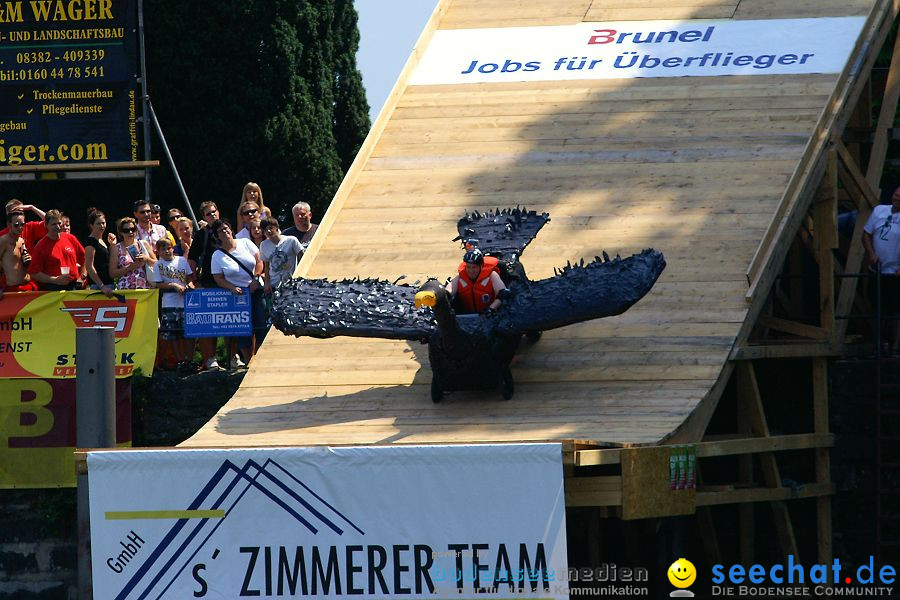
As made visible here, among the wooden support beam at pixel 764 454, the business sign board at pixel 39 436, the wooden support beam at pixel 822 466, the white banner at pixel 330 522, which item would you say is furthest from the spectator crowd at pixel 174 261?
the wooden support beam at pixel 822 466

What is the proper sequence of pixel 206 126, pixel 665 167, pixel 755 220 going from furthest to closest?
1. pixel 206 126
2. pixel 665 167
3. pixel 755 220

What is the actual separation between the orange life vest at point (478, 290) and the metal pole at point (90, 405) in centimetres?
294

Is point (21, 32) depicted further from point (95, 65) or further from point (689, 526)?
point (689, 526)

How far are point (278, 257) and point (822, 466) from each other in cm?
534

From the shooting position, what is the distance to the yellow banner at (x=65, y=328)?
15695 mm

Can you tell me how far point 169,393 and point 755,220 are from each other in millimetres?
5559

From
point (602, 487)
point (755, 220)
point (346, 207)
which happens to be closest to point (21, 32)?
point (346, 207)

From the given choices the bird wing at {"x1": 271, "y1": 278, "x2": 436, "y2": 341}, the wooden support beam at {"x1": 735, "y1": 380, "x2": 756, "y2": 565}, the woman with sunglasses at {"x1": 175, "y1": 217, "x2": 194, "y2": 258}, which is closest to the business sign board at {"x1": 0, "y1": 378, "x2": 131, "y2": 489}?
the woman with sunglasses at {"x1": 175, "y1": 217, "x2": 194, "y2": 258}

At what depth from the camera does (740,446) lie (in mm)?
13703

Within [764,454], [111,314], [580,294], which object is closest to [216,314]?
[111,314]

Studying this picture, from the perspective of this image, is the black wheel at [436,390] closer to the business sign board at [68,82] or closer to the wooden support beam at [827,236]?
the wooden support beam at [827,236]

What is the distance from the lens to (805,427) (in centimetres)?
1550

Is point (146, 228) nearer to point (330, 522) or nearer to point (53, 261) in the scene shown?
point (53, 261)

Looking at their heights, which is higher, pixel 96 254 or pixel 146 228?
pixel 146 228
